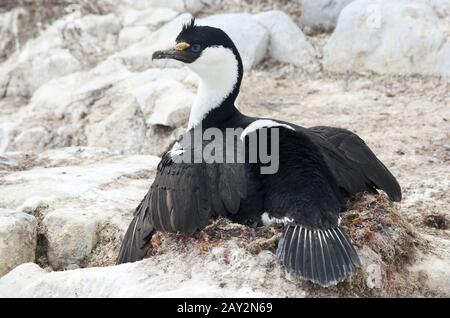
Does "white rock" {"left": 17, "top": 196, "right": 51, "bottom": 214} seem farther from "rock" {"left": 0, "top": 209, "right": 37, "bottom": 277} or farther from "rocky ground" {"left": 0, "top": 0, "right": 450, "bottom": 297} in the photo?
"rock" {"left": 0, "top": 209, "right": 37, "bottom": 277}

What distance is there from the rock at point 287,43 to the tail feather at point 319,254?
5.63 meters

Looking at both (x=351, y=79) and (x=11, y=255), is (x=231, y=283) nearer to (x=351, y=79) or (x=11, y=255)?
(x=11, y=255)

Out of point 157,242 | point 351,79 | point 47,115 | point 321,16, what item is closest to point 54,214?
point 157,242

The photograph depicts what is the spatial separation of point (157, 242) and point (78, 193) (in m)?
1.59

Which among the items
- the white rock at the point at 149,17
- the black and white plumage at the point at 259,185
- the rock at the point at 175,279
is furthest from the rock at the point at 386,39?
the rock at the point at 175,279

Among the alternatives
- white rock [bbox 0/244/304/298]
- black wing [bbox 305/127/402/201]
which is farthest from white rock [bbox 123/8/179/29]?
white rock [bbox 0/244/304/298]

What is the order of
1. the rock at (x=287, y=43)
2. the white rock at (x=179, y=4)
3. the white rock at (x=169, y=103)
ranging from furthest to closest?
1. the white rock at (x=179, y=4)
2. the rock at (x=287, y=43)
3. the white rock at (x=169, y=103)

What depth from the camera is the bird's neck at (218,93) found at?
5.36 m

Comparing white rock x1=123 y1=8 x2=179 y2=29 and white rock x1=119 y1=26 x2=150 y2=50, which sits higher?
white rock x1=123 y1=8 x2=179 y2=29

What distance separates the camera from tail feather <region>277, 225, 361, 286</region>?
3.92 meters

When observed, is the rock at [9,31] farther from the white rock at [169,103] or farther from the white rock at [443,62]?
the white rock at [443,62]

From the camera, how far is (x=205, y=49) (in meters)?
5.35

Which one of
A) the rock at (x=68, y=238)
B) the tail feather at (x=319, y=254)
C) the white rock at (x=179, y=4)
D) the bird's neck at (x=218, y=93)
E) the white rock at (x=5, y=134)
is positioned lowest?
the rock at (x=68, y=238)

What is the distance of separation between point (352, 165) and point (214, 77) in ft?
3.91
